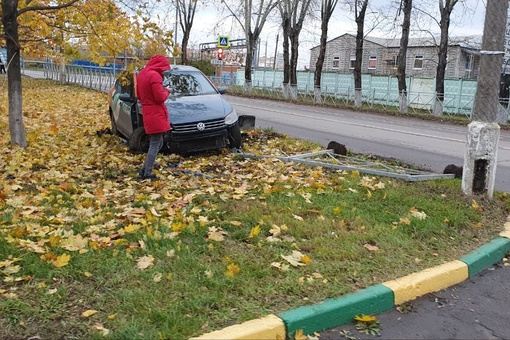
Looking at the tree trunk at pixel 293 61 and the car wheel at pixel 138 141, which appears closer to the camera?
the car wheel at pixel 138 141

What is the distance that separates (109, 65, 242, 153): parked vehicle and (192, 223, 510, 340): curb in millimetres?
5089

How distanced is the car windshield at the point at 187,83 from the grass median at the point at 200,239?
207 centimetres

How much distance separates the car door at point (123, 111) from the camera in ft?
30.8

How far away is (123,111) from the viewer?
9.92 meters

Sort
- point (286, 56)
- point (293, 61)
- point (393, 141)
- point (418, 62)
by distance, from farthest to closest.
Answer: point (418, 62), point (286, 56), point (293, 61), point (393, 141)

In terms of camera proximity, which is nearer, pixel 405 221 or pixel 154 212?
pixel 405 221

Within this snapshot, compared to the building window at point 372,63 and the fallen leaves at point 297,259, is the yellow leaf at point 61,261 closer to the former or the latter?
the fallen leaves at point 297,259

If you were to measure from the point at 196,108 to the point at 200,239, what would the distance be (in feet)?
14.8

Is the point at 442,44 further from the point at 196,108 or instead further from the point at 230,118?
the point at 196,108

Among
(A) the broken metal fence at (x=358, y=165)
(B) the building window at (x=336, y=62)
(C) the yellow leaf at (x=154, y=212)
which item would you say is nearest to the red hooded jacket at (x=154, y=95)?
(C) the yellow leaf at (x=154, y=212)

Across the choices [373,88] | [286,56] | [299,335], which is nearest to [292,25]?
[286,56]

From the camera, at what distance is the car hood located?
8418 mm

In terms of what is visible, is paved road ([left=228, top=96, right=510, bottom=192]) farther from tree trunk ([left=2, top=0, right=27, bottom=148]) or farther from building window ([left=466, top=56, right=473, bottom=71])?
building window ([left=466, top=56, right=473, bottom=71])

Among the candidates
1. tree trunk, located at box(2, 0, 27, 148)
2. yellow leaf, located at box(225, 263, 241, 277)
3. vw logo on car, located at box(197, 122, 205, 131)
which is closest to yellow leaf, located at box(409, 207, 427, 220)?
yellow leaf, located at box(225, 263, 241, 277)
